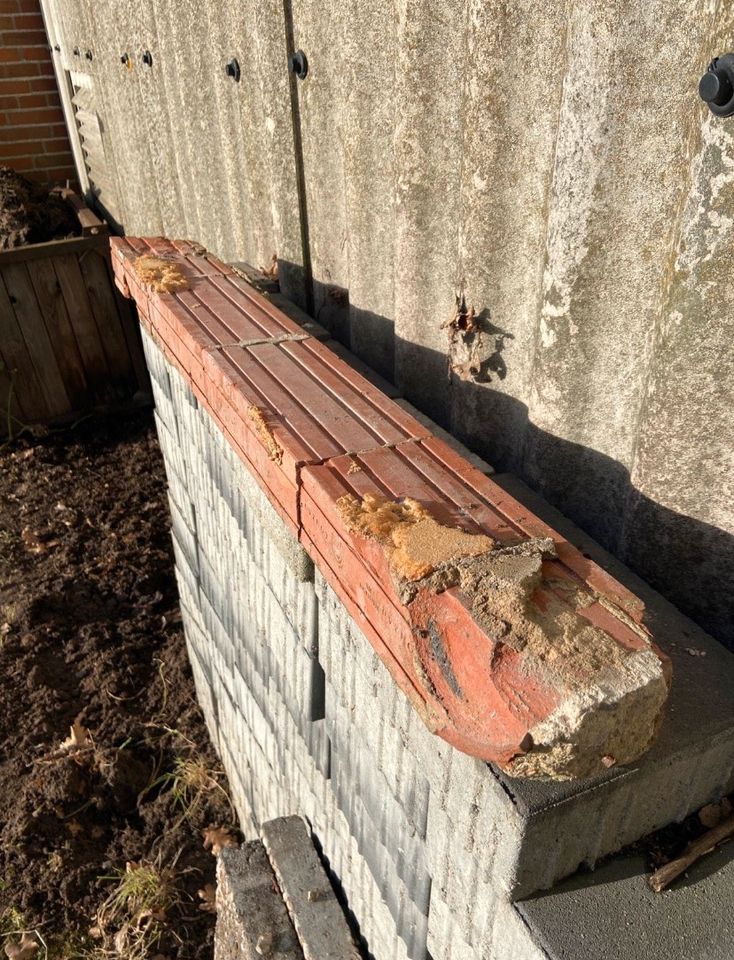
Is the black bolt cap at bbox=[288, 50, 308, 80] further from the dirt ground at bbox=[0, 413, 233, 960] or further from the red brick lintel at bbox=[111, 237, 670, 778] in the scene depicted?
the dirt ground at bbox=[0, 413, 233, 960]

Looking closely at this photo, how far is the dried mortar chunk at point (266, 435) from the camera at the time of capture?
1561mm

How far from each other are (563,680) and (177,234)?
12.4ft

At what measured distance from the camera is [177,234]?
414cm

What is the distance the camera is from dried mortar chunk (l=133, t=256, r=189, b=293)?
2.46 metres

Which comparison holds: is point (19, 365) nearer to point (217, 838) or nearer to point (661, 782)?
point (217, 838)

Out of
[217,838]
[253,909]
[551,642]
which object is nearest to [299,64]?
[551,642]

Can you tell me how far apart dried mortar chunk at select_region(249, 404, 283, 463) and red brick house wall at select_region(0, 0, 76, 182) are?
6411 mm

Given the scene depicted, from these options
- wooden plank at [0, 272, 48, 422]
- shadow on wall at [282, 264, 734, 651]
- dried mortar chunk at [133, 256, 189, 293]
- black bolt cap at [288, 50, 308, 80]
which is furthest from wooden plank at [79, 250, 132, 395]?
shadow on wall at [282, 264, 734, 651]

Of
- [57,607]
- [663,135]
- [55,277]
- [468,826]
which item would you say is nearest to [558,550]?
[468,826]

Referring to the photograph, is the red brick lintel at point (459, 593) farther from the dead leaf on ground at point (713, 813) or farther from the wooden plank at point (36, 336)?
the wooden plank at point (36, 336)

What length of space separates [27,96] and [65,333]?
234cm

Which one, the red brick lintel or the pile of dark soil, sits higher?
the red brick lintel

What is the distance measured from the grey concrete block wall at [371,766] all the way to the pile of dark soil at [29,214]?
345cm

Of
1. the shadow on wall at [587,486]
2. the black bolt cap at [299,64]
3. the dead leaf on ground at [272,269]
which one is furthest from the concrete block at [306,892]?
the black bolt cap at [299,64]
